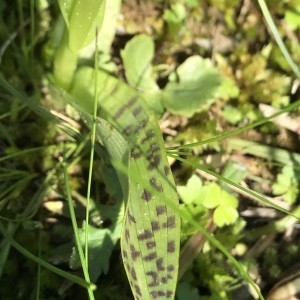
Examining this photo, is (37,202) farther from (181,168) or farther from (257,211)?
(257,211)

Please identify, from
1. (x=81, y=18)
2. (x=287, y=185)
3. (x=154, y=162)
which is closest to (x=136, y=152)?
(x=154, y=162)

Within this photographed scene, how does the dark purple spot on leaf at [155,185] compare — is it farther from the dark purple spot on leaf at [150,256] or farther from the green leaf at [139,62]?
the green leaf at [139,62]

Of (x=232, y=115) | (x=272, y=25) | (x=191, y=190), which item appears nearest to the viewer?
(x=272, y=25)

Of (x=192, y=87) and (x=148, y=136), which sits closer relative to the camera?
(x=148, y=136)

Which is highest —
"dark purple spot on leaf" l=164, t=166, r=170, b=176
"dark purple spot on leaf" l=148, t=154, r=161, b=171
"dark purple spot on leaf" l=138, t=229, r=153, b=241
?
"dark purple spot on leaf" l=148, t=154, r=161, b=171

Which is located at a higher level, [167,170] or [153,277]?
[167,170]

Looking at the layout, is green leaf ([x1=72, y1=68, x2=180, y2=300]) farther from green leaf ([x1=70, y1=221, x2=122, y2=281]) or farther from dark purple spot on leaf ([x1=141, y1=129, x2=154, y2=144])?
green leaf ([x1=70, y1=221, x2=122, y2=281])

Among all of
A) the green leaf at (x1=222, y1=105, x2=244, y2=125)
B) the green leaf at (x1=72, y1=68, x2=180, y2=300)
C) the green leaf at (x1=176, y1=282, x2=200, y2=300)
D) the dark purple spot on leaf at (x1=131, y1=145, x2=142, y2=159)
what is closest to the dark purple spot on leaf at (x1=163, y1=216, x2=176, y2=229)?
the green leaf at (x1=72, y1=68, x2=180, y2=300)

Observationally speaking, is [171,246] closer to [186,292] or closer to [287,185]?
[186,292]
